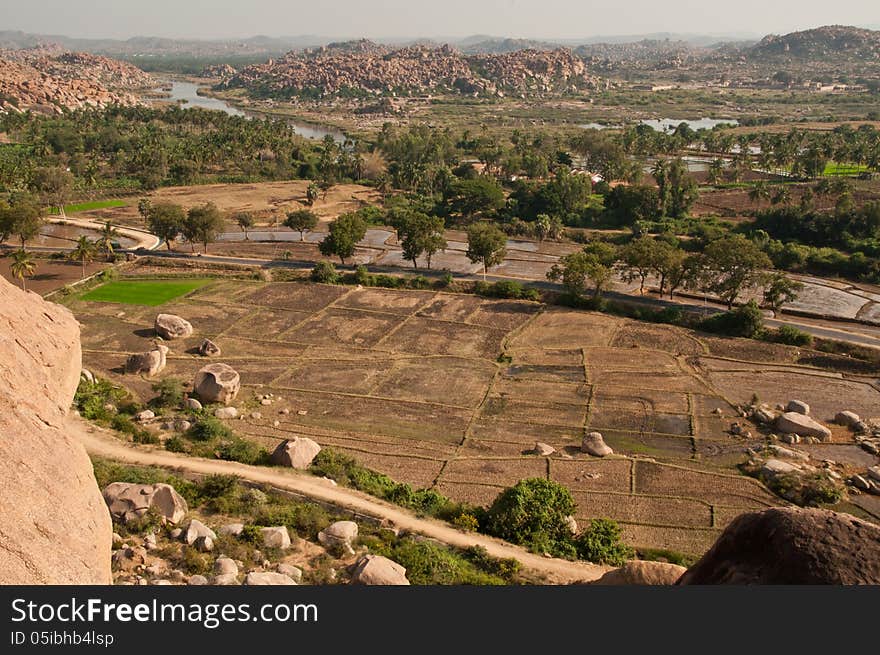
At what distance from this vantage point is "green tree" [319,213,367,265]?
235ft

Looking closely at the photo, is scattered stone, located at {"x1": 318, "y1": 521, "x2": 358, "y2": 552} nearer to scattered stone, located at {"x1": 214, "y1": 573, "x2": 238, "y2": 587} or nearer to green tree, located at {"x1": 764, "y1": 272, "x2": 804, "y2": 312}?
scattered stone, located at {"x1": 214, "y1": 573, "x2": 238, "y2": 587}

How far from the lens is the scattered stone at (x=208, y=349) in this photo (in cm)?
5041

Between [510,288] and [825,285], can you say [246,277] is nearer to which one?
[510,288]

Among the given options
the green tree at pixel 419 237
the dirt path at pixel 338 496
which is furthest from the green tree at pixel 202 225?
the dirt path at pixel 338 496

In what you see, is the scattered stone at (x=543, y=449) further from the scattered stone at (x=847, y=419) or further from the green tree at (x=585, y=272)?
the green tree at (x=585, y=272)

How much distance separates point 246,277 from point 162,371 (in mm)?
24196

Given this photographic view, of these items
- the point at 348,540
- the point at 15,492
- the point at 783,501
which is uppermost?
the point at 15,492

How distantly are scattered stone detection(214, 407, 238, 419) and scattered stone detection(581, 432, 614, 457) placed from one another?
21638 millimetres

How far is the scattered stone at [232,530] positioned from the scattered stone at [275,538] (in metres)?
0.91

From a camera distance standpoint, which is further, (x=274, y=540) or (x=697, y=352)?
(x=697, y=352)

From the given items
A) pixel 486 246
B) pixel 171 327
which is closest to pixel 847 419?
pixel 486 246

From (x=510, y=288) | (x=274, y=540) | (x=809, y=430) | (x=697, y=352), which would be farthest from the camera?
(x=510, y=288)

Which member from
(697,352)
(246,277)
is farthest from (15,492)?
(246,277)

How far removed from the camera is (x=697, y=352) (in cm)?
5088
